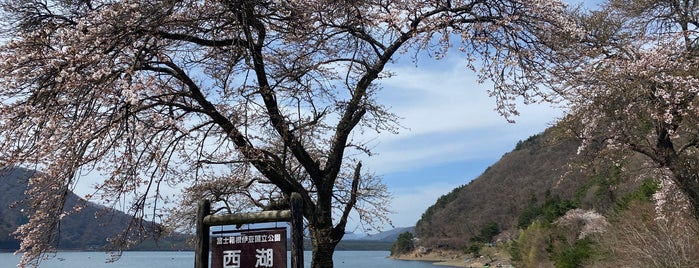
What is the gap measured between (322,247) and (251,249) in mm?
2021

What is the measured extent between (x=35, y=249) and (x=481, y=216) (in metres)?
89.9

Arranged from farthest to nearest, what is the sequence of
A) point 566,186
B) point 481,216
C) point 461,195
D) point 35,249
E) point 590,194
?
point 461,195, point 481,216, point 566,186, point 590,194, point 35,249

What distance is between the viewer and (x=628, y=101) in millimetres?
10250

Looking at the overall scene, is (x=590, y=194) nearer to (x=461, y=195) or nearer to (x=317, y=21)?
(x=317, y=21)

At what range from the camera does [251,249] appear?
512 cm

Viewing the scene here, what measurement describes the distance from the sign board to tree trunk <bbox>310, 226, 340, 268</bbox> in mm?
1909

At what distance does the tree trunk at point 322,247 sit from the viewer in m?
7.03

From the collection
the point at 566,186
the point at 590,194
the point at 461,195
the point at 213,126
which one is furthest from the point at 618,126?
the point at 461,195

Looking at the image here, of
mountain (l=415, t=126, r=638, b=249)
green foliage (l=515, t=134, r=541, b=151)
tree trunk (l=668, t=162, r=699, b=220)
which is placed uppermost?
green foliage (l=515, t=134, r=541, b=151)

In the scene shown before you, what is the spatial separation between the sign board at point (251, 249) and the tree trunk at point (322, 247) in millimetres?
1909

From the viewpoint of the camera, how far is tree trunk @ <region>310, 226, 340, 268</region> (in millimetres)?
7031

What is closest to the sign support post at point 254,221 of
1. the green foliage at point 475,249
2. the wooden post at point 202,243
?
the wooden post at point 202,243

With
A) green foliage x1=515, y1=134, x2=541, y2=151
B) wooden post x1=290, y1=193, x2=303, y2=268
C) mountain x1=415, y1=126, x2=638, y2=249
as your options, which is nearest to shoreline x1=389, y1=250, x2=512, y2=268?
mountain x1=415, y1=126, x2=638, y2=249

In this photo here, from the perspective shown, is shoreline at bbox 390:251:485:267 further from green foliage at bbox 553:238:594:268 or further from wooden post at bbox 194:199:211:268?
wooden post at bbox 194:199:211:268
